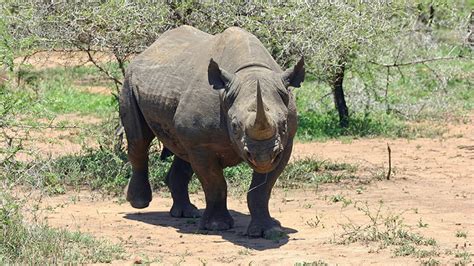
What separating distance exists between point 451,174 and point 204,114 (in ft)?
13.9

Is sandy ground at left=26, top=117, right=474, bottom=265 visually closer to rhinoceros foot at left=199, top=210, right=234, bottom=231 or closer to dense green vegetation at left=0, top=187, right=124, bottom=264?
rhinoceros foot at left=199, top=210, right=234, bottom=231

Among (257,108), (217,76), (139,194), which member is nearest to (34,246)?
(257,108)

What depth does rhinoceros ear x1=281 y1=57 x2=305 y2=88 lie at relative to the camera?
8047 millimetres

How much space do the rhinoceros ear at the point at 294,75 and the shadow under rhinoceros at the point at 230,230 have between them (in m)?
1.25

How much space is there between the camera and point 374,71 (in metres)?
15.2

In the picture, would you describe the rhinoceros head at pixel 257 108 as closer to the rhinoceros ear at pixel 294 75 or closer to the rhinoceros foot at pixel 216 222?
the rhinoceros ear at pixel 294 75

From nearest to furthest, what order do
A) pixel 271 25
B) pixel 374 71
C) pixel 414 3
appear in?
1. pixel 271 25
2. pixel 414 3
3. pixel 374 71

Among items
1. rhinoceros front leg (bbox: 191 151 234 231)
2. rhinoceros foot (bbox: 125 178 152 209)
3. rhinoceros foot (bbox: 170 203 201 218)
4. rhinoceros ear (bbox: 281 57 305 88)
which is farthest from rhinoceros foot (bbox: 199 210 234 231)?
Result: rhinoceros ear (bbox: 281 57 305 88)

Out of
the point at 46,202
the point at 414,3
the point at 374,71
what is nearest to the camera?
the point at 46,202

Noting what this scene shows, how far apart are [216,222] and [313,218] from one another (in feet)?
3.18

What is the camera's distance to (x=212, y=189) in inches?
338

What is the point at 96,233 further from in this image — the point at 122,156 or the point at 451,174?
the point at 451,174

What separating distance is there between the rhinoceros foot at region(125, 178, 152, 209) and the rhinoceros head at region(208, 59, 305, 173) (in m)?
1.98

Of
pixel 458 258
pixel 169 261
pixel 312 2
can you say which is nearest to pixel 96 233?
pixel 169 261
